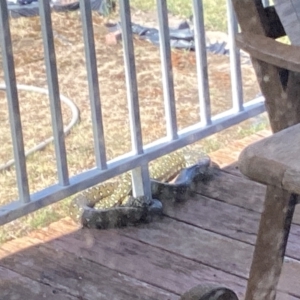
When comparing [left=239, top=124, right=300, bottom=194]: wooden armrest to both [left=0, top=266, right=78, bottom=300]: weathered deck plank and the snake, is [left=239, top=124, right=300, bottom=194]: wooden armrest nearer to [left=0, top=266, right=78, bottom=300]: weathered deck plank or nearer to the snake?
[left=0, top=266, right=78, bottom=300]: weathered deck plank

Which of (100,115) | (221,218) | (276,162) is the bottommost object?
(221,218)

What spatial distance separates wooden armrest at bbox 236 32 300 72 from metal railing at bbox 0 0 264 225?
0.73 meters

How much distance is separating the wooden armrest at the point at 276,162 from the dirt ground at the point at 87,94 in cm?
171

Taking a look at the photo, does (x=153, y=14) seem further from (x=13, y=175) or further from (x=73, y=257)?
(x=73, y=257)

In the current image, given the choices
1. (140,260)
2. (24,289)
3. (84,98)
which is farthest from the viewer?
(84,98)

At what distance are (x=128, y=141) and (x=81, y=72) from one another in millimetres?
1127

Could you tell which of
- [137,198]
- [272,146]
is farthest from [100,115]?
[272,146]

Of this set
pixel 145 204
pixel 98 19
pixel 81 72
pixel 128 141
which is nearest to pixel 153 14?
pixel 98 19

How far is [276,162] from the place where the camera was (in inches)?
54.9

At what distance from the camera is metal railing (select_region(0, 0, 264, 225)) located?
7.81 feet

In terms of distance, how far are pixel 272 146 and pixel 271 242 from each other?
312 mm

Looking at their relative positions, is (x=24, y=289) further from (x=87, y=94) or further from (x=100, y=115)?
(x=87, y=94)

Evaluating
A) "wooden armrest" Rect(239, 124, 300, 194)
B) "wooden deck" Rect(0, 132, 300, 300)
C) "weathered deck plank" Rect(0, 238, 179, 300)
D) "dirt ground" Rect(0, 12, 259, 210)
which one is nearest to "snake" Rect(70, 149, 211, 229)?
"wooden deck" Rect(0, 132, 300, 300)

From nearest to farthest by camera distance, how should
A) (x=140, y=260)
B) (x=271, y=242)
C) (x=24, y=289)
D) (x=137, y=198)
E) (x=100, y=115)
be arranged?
(x=271, y=242) < (x=24, y=289) < (x=140, y=260) < (x=100, y=115) < (x=137, y=198)
